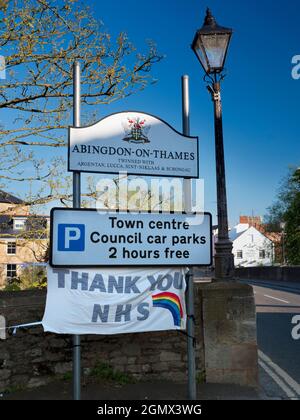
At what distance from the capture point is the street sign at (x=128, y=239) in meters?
5.17

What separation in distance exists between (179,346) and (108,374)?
106 centimetres

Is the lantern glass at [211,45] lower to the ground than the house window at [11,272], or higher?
higher

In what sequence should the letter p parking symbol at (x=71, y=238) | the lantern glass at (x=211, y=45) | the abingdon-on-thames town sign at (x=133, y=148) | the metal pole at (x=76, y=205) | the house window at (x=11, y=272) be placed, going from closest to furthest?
the metal pole at (x=76, y=205), the letter p parking symbol at (x=71, y=238), the abingdon-on-thames town sign at (x=133, y=148), the lantern glass at (x=211, y=45), the house window at (x=11, y=272)

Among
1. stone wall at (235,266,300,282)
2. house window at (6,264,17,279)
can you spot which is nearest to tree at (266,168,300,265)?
stone wall at (235,266,300,282)

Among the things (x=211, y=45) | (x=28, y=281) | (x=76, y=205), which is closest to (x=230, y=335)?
(x=76, y=205)

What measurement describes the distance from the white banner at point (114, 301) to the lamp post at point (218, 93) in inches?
43.1

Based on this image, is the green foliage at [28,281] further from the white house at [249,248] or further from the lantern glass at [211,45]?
the white house at [249,248]

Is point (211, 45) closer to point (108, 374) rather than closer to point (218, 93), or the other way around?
point (218, 93)

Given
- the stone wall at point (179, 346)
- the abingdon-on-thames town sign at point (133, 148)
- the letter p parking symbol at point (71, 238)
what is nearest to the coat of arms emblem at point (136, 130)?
the abingdon-on-thames town sign at point (133, 148)

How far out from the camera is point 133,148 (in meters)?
5.62

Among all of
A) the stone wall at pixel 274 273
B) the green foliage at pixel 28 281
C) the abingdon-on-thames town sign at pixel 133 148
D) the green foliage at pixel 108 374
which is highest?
the abingdon-on-thames town sign at pixel 133 148

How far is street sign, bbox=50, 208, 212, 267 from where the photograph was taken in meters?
5.17

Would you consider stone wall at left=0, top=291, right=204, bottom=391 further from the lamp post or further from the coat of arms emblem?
the coat of arms emblem

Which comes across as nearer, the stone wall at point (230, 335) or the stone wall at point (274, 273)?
the stone wall at point (230, 335)
